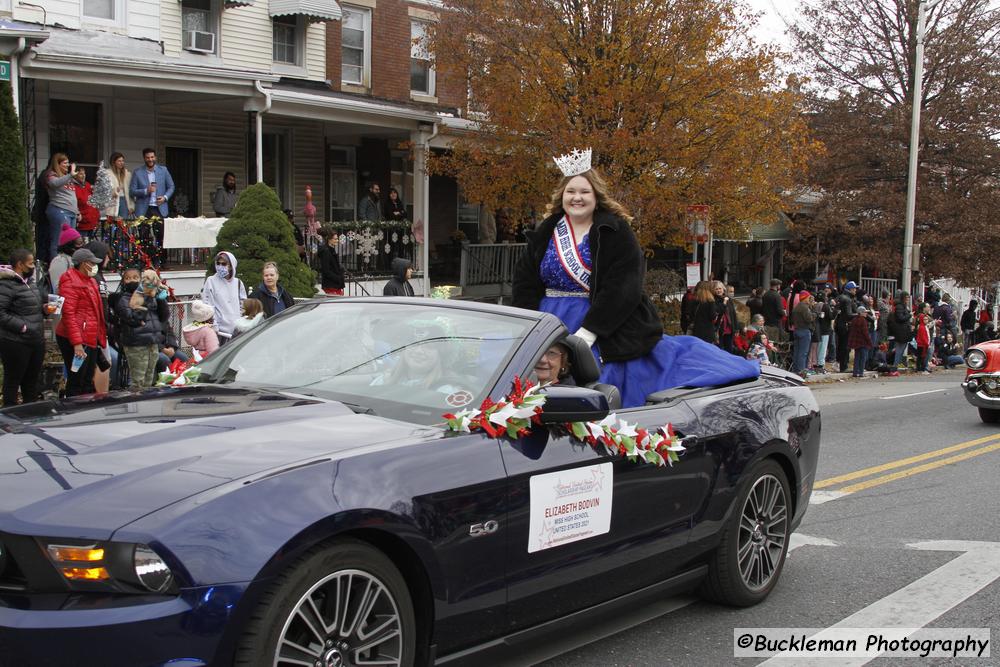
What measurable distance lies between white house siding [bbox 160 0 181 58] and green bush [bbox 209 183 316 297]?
5840 mm

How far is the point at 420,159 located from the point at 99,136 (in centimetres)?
625

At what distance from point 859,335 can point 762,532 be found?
17.0 metres

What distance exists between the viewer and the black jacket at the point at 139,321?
10.8 meters

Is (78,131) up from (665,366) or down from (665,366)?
up

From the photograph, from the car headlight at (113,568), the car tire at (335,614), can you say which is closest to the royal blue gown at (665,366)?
the car tire at (335,614)

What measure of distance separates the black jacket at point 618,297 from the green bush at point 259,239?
9.70 meters

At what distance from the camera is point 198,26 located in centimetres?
2058

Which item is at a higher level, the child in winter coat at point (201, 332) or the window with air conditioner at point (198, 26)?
the window with air conditioner at point (198, 26)

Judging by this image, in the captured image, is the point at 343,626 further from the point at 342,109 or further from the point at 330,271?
the point at 342,109

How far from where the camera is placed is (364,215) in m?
21.1

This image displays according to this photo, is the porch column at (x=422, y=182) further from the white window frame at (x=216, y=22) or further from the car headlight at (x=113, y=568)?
the car headlight at (x=113, y=568)

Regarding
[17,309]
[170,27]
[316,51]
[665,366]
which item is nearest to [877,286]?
[316,51]

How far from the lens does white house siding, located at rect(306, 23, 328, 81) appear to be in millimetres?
22656

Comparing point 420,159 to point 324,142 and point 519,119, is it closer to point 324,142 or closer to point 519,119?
point 324,142
